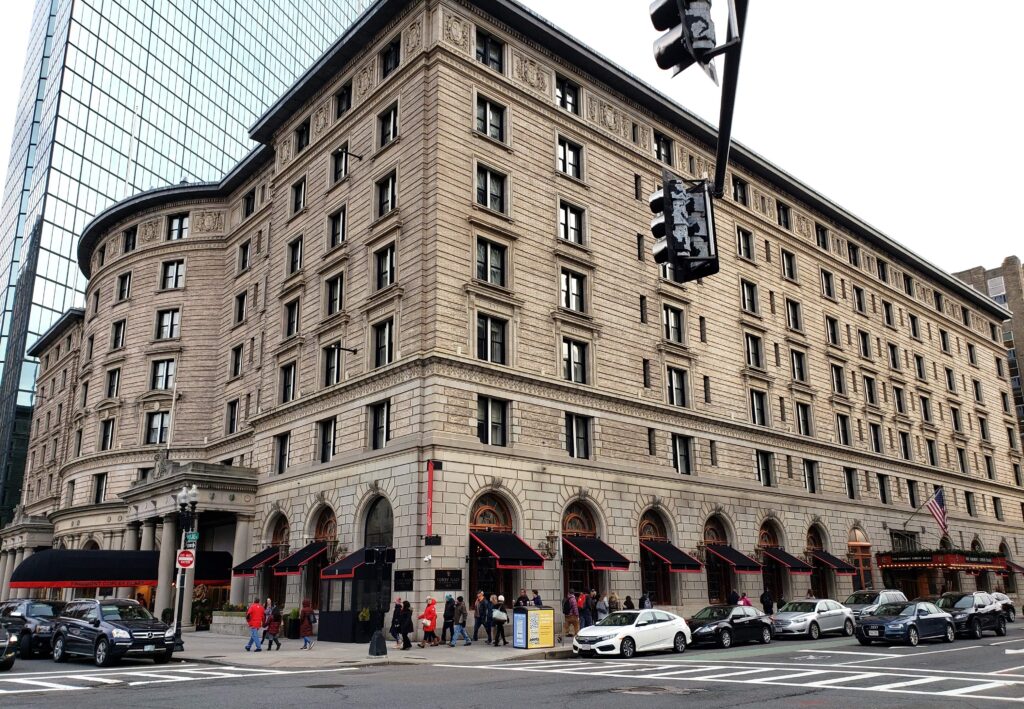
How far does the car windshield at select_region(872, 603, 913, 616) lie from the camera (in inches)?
1082

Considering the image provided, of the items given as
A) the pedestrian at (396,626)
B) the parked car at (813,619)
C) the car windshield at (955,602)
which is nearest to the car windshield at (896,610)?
the car windshield at (955,602)

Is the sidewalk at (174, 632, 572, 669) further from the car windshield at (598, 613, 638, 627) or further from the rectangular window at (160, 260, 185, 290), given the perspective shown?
the rectangular window at (160, 260, 185, 290)

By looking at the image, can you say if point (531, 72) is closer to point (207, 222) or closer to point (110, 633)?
point (207, 222)

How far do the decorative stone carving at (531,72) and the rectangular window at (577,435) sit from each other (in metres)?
16.1

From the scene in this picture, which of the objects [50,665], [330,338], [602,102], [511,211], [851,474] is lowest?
[50,665]

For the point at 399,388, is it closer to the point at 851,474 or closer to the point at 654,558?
the point at 654,558

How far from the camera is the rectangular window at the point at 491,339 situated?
1347 inches

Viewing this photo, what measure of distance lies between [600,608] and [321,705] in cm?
1992

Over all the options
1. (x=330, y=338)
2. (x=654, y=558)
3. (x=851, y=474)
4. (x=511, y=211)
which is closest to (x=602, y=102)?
(x=511, y=211)

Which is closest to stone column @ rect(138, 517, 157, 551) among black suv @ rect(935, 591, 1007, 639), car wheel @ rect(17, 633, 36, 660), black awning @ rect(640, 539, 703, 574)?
car wheel @ rect(17, 633, 36, 660)

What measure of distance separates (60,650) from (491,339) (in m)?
18.8

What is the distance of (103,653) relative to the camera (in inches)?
896

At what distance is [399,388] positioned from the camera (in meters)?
33.0

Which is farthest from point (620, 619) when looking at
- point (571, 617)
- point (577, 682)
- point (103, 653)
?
A: point (103, 653)
